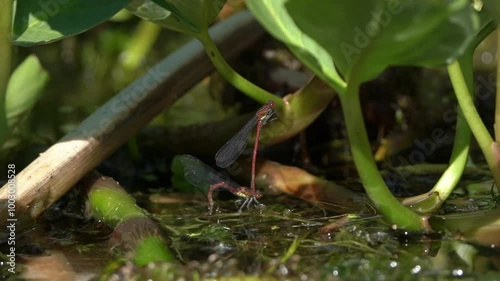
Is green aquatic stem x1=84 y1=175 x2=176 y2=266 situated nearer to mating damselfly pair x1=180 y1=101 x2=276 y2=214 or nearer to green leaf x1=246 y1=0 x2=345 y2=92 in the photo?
mating damselfly pair x1=180 y1=101 x2=276 y2=214

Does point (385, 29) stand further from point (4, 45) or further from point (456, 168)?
point (4, 45)

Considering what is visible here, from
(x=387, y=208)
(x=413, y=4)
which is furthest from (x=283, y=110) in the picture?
(x=413, y=4)

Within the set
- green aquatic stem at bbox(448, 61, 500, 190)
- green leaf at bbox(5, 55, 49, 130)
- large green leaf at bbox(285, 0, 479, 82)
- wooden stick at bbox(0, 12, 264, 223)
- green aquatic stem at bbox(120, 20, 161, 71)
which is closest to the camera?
large green leaf at bbox(285, 0, 479, 82)

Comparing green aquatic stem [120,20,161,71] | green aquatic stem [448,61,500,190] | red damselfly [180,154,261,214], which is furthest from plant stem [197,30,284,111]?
green aquatic stem [120,20,161,71]

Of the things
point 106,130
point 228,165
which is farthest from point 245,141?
point 106,130

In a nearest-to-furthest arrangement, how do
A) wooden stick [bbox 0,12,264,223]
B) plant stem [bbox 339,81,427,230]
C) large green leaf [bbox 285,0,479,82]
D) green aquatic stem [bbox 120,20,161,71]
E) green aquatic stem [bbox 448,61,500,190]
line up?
large green leaf [bbox 285,0,479,82]
plant stem [bbox 339,81,427,230]
green aquatic stem [bbox 448,61,500,190]
wooden stick [bbox 0,12,264,223]
green aquatic stem [bbox 120,20,161,71]

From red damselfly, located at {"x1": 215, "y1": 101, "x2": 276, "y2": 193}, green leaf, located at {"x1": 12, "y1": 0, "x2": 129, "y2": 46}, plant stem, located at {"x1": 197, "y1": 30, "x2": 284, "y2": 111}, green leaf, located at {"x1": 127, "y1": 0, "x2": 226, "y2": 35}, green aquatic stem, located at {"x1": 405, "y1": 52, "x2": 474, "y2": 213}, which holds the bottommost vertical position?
green aquatic stem, located at {"x1": 405, "y1": 52, "x2": 474, "y2": 213}

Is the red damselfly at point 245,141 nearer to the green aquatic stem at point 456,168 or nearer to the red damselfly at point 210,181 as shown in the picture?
the red damselfly at point 210,181
